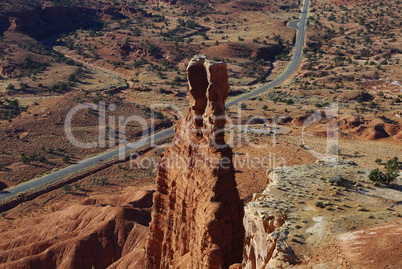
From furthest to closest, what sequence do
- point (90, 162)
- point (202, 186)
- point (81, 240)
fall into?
point (90, 162), point (81, 240), point (202, 186)

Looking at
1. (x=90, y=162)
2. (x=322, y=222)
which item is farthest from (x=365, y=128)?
(x=322, y=222)

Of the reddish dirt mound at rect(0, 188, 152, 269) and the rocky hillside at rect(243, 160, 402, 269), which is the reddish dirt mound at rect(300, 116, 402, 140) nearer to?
the reddish dirt mound at rect(0, 188, 152, 269)

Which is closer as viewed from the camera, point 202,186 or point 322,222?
point 322,222

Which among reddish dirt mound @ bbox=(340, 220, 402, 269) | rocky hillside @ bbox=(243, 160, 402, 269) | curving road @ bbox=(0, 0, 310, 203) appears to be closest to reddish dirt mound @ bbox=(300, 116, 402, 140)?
curving road @ bbox=(0, 0, 310, 203)

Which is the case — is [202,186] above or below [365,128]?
above

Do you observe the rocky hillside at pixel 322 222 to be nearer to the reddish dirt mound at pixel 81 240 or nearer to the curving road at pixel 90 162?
the reddish dirt mound at pixel 81 240

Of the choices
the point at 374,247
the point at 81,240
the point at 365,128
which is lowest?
the point at 81,240

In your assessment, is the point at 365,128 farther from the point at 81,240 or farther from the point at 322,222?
the point at 322,222

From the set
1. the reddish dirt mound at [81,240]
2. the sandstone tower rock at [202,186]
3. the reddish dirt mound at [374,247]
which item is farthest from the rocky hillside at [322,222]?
the reddish dirt mound at [81,240]
